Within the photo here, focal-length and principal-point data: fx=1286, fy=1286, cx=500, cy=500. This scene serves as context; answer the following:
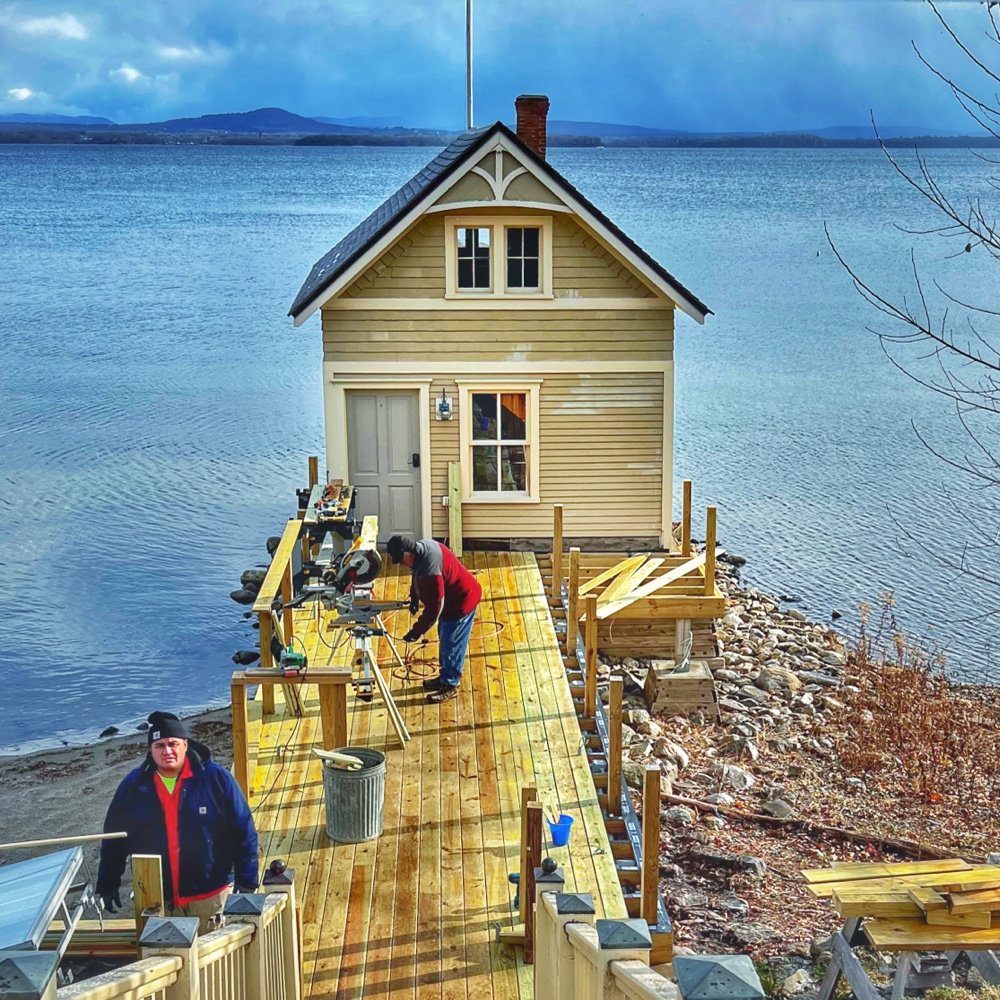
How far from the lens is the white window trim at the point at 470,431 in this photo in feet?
64.2

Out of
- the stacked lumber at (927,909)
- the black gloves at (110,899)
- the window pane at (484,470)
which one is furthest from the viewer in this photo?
the window pane at (484,470)

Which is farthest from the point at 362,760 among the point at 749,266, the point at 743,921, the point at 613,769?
the point at 749,266

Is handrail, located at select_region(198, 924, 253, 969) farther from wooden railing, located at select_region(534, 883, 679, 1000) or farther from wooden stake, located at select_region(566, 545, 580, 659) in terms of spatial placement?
wooden stake, located at select_region(566, 545, 580, 659)

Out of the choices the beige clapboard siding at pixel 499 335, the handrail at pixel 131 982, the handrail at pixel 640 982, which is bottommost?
the handrail at pixel 640 982

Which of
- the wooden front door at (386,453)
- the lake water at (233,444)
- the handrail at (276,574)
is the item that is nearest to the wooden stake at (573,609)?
the handrail at (276,574)

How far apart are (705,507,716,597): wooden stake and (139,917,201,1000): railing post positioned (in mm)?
13638

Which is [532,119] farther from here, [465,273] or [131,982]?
[131,982]

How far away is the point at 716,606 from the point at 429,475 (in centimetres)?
477

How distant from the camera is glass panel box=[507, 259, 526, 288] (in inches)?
757

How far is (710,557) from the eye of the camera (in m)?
18.3

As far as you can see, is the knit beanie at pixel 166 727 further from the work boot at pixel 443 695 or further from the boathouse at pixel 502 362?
the boathouse at pixel 502 362

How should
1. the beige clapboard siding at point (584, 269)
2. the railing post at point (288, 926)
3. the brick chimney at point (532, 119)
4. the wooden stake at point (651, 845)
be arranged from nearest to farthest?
the railing post at point (288, 926) < the wooden stake at point (651, 845) < the beige clapboard siding at point (584, 269) < the brick chimney at point (532, 119)

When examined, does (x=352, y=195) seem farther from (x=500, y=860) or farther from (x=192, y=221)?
(x=500, y=860)

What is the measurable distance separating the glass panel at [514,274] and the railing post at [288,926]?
13026 mm
